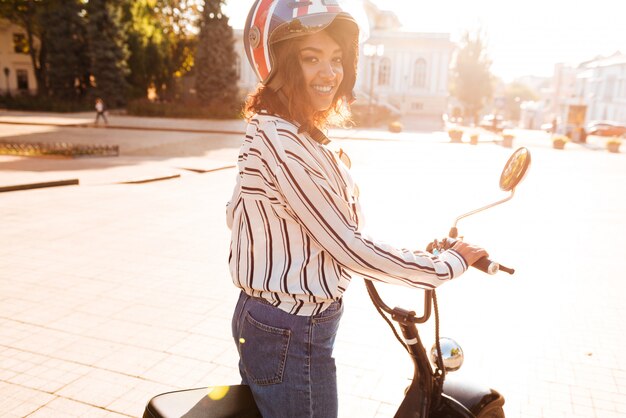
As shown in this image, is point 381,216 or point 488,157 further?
point 488,157

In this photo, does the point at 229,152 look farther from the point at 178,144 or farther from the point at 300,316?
the point at 300,316

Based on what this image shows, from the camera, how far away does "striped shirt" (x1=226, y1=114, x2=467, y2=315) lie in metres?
1.43

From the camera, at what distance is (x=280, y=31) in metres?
1.54

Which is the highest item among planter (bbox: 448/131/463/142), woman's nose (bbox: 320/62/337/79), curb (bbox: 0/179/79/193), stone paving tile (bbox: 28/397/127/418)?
woman's nose (bbox: 320/62/337/79)

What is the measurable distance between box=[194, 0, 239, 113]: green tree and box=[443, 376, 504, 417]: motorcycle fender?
3811cm

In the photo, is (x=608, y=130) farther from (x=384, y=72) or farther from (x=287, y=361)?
(x=287, y=361)

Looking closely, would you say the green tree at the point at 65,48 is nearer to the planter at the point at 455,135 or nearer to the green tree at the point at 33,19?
the green tree at the point at 33,19

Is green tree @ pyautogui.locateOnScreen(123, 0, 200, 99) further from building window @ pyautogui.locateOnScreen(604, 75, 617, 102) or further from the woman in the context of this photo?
building window @ pyautogui.locateOnScreen(604, 75, 617, 102)

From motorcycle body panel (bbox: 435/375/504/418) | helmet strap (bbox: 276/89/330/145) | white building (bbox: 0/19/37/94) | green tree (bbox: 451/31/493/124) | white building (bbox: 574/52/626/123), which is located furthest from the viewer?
white building (bbox: 574/52/626/123)

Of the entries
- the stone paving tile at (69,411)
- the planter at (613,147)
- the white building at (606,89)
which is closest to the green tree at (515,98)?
the white building at (606,89)

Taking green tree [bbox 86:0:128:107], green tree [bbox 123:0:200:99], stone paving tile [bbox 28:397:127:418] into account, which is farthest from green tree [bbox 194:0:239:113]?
stone paving tile [bbox 28:397:127:418]

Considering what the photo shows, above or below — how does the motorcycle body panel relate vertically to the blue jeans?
below

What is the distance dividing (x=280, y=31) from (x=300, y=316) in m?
0.87

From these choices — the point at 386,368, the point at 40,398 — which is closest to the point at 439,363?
the point at 386,368
